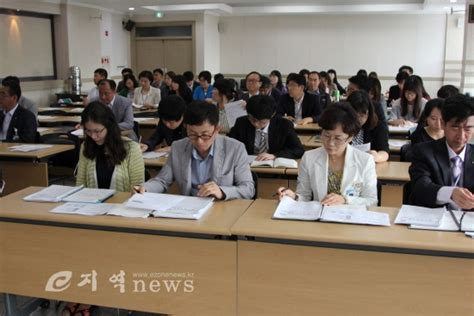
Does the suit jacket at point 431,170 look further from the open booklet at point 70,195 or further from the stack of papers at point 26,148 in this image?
the stack of papers at point 26,148

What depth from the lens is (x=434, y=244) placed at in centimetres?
198

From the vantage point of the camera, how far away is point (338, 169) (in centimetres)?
274

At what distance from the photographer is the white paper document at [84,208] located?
2440 mm

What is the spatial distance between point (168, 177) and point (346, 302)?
1.33m

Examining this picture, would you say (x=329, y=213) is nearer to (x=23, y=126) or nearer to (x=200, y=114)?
(x=200, y=114)

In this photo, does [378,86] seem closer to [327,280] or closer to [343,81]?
[327,280]

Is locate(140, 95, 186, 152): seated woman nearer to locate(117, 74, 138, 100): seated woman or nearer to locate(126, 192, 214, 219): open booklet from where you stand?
locate(126, 192, 214, 219): open booklet

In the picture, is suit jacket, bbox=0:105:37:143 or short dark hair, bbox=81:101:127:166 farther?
suit jacket, bbox=0:105:37:143

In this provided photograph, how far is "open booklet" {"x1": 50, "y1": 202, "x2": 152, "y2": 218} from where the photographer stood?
7.87 feet

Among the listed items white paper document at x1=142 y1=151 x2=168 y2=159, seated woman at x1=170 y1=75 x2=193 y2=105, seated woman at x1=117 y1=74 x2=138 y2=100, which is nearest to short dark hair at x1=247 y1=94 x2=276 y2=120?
white paper document at x1=142 y1=151 x2=168 y2=159

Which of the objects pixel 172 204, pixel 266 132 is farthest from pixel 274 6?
pixel 172 204

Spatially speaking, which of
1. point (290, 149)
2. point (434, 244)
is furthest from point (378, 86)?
point (434, 244)

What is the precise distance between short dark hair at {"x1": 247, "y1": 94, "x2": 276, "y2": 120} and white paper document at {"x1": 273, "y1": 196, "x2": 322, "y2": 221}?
138cm

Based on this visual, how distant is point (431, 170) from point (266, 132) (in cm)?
173
